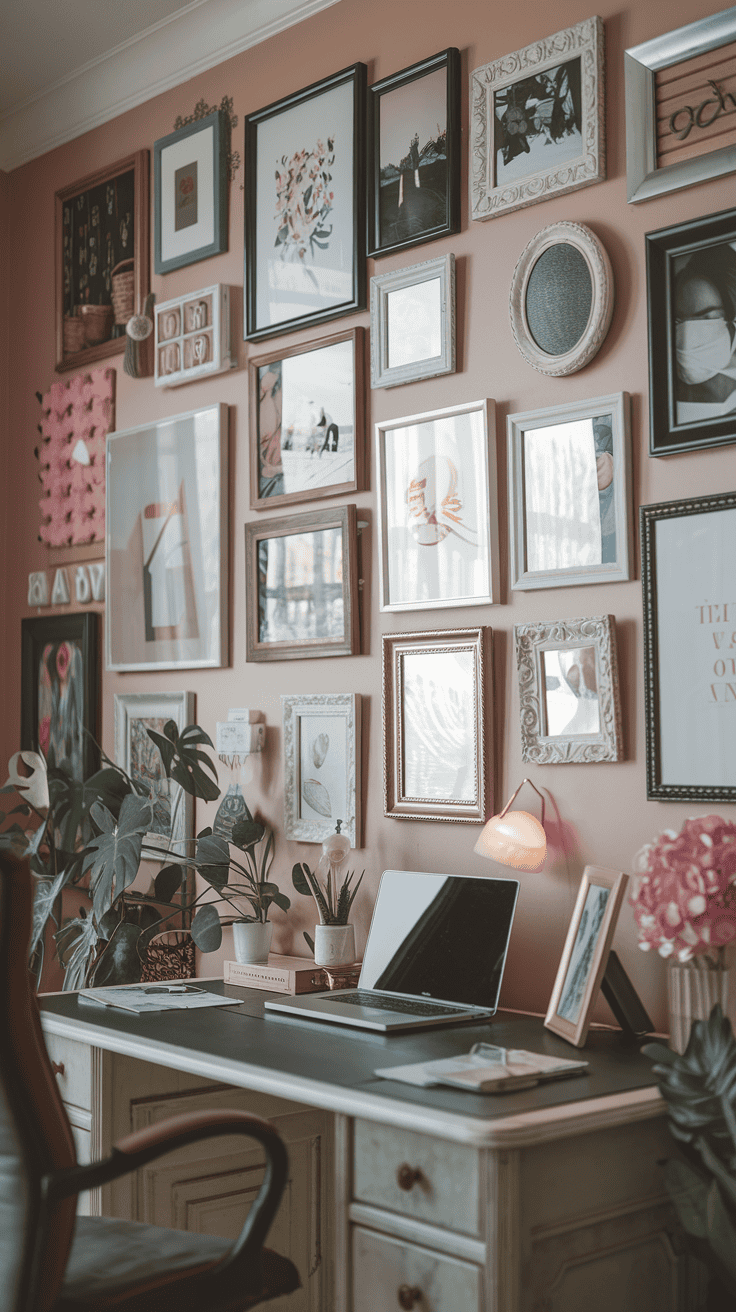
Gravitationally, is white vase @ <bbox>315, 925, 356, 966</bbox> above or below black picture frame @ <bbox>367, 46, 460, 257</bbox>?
below

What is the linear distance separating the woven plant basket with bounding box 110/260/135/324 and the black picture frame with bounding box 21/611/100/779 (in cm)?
85

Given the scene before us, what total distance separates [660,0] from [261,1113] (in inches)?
86.5

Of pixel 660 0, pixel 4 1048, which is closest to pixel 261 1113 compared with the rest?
pixel 4 1048

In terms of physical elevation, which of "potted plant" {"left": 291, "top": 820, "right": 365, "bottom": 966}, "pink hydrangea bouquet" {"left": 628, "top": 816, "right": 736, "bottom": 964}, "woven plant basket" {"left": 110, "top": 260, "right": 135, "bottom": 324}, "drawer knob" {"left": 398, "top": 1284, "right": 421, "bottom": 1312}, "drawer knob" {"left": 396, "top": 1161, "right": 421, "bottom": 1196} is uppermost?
"woven plant basket" {"left": 110, "top": 260, "right": 135, "bottom": 324}

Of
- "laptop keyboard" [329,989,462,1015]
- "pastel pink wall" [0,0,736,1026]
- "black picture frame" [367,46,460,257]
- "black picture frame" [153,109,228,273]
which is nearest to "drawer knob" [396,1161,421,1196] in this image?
"laptop keyboard" [329,989,462,1015]

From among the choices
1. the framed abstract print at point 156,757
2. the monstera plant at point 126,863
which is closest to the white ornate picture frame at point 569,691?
the monstera plant at point 126,863

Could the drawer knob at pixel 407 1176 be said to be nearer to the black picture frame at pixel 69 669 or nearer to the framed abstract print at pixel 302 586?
the framed abstract print at pixel 302 586

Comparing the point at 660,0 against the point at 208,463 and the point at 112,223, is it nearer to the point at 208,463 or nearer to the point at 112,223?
the point at 208,463

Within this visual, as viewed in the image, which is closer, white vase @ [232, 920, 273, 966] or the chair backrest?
the chair backrest

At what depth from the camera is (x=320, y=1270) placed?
2.54 metres

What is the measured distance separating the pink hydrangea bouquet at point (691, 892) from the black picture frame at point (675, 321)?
686mm

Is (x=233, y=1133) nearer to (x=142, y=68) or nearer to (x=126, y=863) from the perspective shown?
(x=126, y=863)

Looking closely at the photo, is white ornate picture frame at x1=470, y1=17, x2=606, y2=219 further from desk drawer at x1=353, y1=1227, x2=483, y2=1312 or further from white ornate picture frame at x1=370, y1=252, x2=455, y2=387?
desk drawer at x1=353, y1=1227, x2=483, y2=1312

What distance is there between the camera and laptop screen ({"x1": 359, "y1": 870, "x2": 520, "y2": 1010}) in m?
2.33
